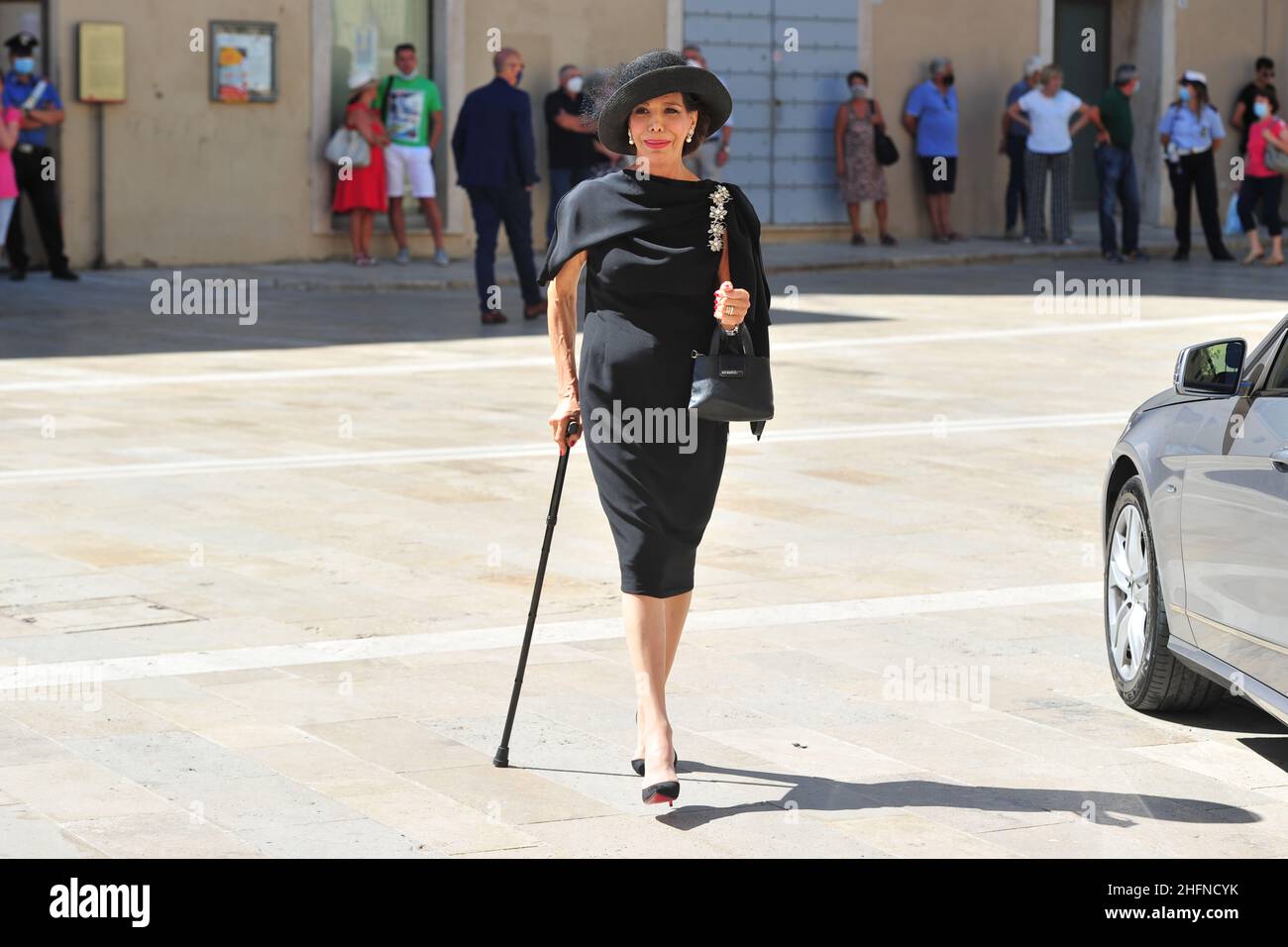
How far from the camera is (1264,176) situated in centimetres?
2430

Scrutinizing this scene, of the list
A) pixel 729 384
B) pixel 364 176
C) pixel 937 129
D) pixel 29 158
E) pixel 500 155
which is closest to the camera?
pixel 729 384

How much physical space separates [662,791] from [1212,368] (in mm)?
1930

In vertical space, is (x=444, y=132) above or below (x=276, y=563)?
above

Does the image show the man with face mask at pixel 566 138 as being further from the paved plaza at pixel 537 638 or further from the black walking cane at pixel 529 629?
the black walking cane at pixel 529 629

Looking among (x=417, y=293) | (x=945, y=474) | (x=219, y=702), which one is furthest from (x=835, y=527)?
(x=417, y=293)

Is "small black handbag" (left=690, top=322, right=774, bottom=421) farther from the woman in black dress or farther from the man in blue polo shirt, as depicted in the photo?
the man in blue polo shirt

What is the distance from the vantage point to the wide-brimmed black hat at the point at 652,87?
18.5ft

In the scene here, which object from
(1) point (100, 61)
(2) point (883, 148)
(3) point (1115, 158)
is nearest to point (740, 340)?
(1) point (100, 61)

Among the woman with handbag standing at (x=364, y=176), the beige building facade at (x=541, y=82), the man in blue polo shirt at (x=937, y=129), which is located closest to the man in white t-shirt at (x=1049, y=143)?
the man in blue polo shirt at (x=937, y=129)

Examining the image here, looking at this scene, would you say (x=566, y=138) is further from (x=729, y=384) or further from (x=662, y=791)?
(x=662, y=791)

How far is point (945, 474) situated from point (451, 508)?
8.31ft

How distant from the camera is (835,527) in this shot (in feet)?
30.5

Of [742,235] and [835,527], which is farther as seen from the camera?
[835,527]
